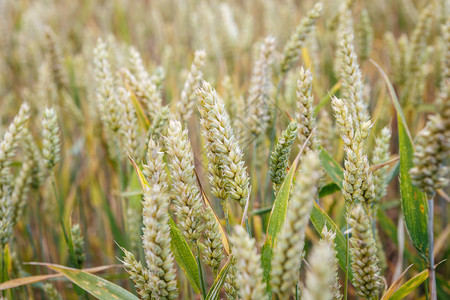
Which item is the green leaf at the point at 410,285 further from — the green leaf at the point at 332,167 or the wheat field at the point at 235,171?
the green leaf at the point at 332,167

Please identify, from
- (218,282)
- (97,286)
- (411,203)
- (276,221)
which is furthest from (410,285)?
(97,286)

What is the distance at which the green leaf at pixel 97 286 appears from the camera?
89cm

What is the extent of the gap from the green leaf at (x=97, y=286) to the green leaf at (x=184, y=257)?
13 centimetres

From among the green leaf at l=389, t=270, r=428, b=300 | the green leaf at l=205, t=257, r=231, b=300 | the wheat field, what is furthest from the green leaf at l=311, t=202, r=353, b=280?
the green leaf at l=205, t=257, r=231, b=300

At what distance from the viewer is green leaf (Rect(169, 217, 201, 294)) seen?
35.2 inches

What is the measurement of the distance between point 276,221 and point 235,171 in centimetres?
17

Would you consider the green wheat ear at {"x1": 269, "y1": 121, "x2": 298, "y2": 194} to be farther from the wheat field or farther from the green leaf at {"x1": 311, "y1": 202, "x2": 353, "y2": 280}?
the green leaf at {"x1": 311, "y1": 202, "x2": 353, "y2": 280}

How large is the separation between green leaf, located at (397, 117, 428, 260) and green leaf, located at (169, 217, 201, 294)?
57 cm

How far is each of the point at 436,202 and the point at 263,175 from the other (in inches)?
45.8

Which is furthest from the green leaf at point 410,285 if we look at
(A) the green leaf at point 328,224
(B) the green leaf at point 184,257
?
(B) the green leaf at point 184,257

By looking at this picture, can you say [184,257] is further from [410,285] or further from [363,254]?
[410,285]

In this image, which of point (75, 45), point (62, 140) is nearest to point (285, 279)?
point (62, 140)

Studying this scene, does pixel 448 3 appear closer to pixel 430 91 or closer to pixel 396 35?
pixel 430 91

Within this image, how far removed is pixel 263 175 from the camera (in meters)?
1.74
